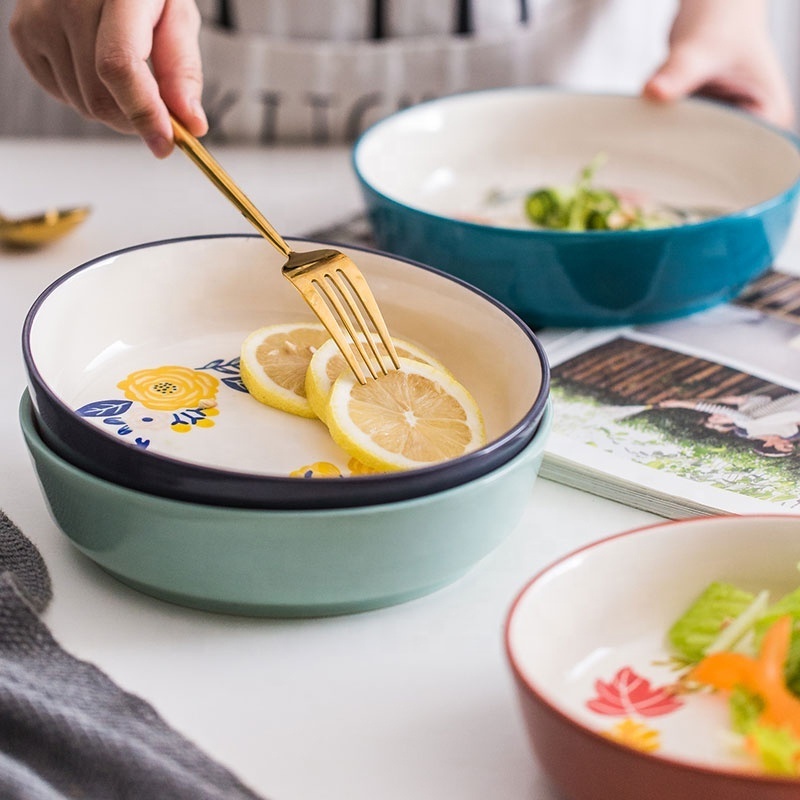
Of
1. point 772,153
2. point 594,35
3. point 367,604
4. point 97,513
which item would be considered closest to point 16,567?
point 97,513

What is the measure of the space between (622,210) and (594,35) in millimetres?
590

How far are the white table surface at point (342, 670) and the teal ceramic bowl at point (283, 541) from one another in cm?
2

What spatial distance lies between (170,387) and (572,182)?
0.67m

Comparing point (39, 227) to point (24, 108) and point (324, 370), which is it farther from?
point (24, 108)

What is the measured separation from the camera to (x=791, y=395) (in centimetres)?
92

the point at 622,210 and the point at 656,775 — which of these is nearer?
the point at 656,775

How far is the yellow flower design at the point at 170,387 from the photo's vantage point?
775 millimetres

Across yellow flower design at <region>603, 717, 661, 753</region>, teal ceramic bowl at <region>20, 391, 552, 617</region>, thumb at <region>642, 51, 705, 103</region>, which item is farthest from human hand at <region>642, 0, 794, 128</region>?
yellow flower design at <region>603, 717, 661, 753</region>

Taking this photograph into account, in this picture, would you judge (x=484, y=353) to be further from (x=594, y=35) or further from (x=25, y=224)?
(x=594, y=35)

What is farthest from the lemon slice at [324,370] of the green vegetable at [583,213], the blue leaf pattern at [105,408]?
the green vegetable at [583,213]

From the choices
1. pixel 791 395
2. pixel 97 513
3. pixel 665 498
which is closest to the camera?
pixel 97 513

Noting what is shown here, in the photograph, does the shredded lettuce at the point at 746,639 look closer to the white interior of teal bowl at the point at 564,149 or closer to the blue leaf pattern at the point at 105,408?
the blue leaf pattern at the point at 105,408

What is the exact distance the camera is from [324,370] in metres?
0.77

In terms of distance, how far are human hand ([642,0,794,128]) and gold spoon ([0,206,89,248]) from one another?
0.68 metres
